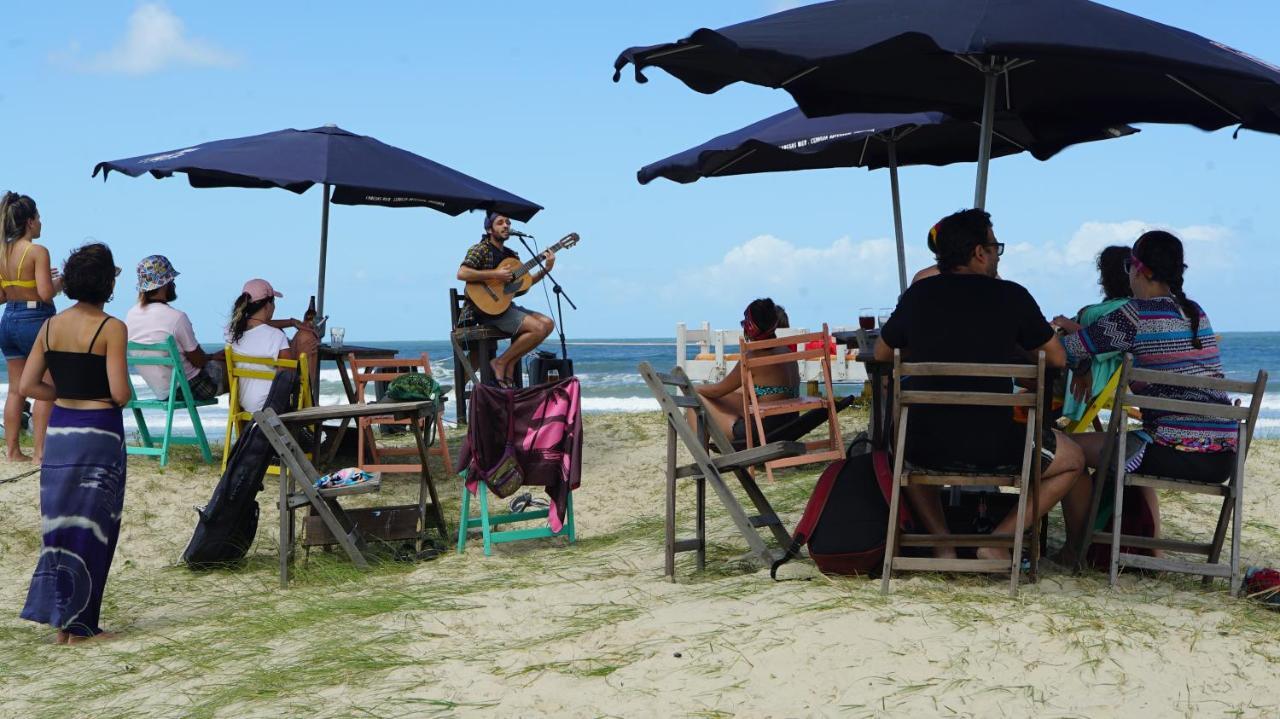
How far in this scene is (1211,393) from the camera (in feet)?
14.6

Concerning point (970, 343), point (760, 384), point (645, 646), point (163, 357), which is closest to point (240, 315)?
point (163, 357)

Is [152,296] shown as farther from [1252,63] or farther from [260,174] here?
[1252,63]

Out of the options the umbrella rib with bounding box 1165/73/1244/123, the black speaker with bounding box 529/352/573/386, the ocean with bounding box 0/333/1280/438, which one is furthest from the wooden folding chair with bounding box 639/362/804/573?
the ocean with bounding box 0/333/1280/438

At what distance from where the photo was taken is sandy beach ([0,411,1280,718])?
330cm

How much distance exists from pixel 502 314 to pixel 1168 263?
529cm

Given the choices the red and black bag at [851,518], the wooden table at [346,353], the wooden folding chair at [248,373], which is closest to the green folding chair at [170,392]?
the wooden folding chair at [248,373]

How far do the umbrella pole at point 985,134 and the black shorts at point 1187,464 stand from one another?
3.92 feet

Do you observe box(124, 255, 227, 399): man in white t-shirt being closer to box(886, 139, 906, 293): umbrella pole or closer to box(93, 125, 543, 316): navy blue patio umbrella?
box(93, 125, 543, 316): navy blue patio umbrella

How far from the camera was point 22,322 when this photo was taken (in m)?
7.38

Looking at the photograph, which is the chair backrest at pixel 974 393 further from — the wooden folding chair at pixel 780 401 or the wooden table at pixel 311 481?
the wooden folding chair at pixel 780 401

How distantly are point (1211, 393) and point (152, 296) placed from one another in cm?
619

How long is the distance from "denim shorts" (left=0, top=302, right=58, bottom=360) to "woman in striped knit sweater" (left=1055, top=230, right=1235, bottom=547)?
6047 mm

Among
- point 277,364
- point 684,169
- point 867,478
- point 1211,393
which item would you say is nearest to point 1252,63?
point 1211,393

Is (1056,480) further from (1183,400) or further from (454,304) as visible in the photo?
(454,304)
